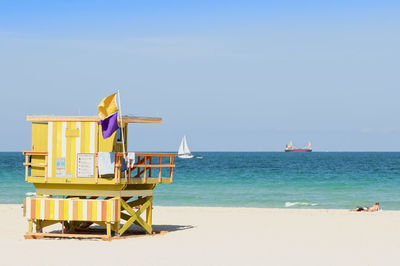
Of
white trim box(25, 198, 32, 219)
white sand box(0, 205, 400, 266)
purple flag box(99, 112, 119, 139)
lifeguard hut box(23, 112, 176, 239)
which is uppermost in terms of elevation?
purple flag box(99, 112, 119, 139)

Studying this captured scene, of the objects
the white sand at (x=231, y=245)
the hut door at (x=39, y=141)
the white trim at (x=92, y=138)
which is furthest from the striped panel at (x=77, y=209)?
the white trim at (x=92, y=138)

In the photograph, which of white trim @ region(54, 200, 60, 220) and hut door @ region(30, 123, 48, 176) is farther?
hut door @ region(30, 123, 48, 176)

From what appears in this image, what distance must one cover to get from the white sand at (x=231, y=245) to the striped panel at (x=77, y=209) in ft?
2.10

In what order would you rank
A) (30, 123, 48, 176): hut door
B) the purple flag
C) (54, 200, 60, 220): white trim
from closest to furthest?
the purple flag, (54, 200, 60, 220): white trim, (30, 123, 48, 176): hut door

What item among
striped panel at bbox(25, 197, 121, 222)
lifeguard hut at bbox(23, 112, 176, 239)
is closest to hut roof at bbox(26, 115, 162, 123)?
lifeguard hut at bbox(23, 112, 176, 239)

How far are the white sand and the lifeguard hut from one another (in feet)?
2.54

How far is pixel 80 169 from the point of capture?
17.6 m

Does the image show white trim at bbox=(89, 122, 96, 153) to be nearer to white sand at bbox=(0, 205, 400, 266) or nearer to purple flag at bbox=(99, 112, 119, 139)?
purple flag at bbox=(99, 112, 119, 139)

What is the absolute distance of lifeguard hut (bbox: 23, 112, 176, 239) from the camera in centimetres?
1748

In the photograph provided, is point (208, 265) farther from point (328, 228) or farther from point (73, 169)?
point (328, 228)

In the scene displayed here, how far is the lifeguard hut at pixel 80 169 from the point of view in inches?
688

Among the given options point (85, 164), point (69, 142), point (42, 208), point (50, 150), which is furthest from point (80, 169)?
point (42, 208)

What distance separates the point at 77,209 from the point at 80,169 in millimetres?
1049

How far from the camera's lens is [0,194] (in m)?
46.8
